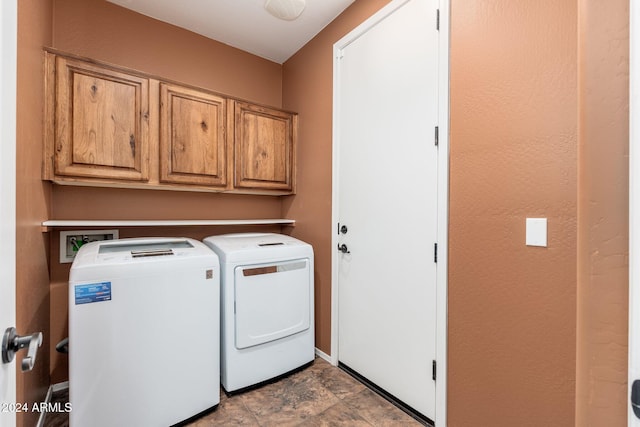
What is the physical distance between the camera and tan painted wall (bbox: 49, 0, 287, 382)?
70.3 inches

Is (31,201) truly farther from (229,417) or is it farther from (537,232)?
(537,232)

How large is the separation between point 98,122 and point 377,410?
7.61 ft

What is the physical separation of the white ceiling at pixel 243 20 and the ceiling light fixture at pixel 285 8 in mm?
121

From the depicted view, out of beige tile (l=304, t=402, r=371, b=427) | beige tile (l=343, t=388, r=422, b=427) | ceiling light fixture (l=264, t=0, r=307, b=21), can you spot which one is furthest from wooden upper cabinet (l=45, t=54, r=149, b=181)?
beige tile (l=343, t=388, r=422, b=427)

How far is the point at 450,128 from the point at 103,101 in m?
1.94

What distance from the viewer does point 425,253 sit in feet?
4.97

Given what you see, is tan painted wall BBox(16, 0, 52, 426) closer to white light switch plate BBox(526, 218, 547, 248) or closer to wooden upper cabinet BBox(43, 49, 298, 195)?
wooden upper cabinet BBox(43, 49, 298, 195)

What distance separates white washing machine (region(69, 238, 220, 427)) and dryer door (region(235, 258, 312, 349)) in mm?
178

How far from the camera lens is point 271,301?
188 centimetres

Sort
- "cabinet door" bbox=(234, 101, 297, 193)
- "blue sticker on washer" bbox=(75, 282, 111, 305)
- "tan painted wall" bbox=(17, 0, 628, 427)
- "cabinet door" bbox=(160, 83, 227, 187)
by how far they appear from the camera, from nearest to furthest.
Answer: "tan painted wall" bbox=(17, 0, 628, 427), "blue sticker on washer" bbox=(75, 282, 111, 305), "cabinet door" bbox=(160, 83, 227, 187), "cabinet door" bbox=(234, 101, 297, 193)

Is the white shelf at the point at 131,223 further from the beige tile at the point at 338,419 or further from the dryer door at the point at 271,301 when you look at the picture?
the beige tile at the point at 338,419

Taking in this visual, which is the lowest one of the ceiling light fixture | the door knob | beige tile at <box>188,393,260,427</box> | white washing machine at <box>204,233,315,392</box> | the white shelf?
beige tile at <box>188,393,260,427</box>

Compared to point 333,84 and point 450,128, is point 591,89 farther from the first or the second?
point 333,84

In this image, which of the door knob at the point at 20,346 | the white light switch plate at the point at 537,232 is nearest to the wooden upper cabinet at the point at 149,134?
the door knob at the point at 20,346
